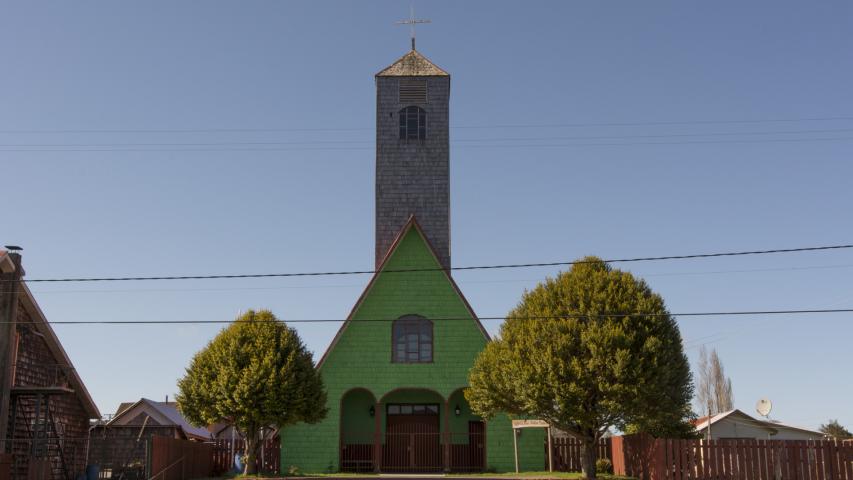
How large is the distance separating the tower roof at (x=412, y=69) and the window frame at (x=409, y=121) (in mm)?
1810

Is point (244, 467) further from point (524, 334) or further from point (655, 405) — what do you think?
point (655, 405)

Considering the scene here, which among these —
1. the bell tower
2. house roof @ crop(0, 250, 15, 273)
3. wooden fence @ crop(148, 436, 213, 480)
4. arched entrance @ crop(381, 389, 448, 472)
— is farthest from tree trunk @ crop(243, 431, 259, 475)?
the bell tower

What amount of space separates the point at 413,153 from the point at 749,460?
Answer: 79.6ft

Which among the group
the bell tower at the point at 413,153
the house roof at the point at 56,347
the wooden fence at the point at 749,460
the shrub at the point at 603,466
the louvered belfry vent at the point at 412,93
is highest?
the louvered belfry vent at the point at 412,93

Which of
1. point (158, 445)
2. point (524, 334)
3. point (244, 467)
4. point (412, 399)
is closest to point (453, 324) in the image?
point (412, 399)

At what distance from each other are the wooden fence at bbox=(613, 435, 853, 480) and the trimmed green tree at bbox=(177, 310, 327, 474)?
1132 cm

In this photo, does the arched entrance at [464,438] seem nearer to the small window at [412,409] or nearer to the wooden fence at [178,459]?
the small window at [412,409]

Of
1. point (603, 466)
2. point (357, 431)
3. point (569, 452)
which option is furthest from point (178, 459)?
point (603, 466)

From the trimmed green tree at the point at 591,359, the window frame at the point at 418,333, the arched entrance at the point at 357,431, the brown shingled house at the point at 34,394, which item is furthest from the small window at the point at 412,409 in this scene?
the brown shingled house at the point at 34,394

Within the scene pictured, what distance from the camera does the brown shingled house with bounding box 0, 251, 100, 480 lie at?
27.4 m

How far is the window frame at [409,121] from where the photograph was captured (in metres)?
43.9

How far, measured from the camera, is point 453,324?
34.4m

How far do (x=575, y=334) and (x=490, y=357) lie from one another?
11.5ft

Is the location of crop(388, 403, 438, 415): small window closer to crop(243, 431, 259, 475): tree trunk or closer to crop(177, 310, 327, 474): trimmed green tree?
crop(177, 310, 327, 474): trimmed green tree
